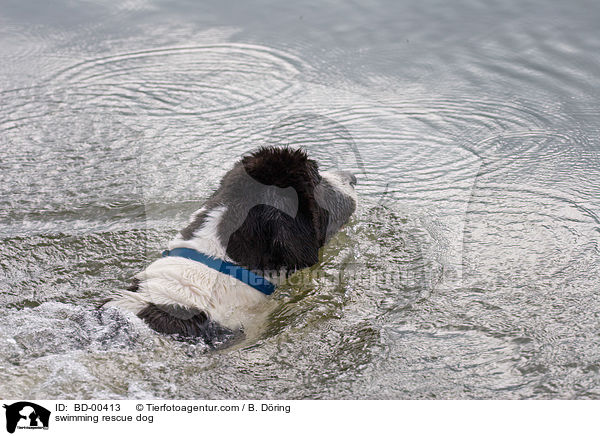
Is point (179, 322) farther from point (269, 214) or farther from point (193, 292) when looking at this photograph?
point (269, 214)

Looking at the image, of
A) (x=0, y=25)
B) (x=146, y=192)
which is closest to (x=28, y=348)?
(x=146, y=192)

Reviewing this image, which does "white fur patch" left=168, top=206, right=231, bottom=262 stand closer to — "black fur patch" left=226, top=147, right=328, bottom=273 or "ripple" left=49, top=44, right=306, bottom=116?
"black fur patch" left=226, top=147, right=328, bottom=273

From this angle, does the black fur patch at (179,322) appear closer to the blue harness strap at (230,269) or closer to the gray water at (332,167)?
the gray water at (332,167)

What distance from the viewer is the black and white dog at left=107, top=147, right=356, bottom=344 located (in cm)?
372

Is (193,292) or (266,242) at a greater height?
(266,242)

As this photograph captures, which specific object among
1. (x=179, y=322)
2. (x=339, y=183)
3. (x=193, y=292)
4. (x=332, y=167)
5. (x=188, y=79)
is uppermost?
(x=188, y=79)
